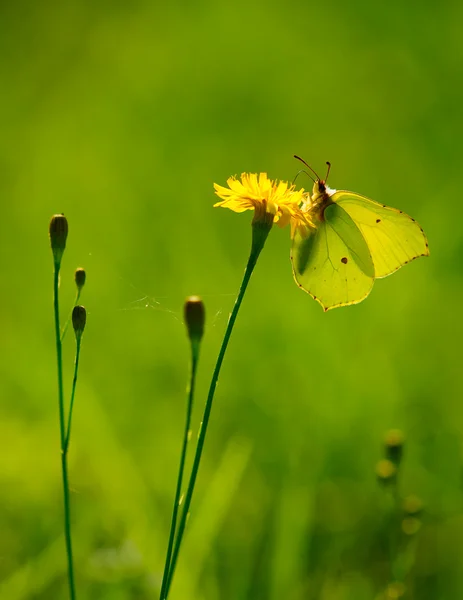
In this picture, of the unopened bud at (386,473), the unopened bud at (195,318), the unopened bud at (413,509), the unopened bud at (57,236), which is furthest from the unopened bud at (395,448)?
the unopened bud at (57,236)

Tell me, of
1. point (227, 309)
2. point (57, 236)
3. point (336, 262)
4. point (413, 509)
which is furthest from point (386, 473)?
point (227, 309)

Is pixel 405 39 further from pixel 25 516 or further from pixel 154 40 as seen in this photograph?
pixel 25 516

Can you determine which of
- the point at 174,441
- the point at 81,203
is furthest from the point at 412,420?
the point at 81,203

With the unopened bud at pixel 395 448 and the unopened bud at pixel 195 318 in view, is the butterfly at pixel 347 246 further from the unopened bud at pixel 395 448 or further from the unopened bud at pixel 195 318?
the unopened bud at pixel 195 318

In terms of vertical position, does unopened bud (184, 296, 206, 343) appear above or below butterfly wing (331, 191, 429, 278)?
below

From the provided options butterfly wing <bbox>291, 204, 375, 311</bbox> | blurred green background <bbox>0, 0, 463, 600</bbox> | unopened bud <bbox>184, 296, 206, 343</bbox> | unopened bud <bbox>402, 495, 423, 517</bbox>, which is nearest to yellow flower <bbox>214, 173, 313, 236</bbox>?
blurred green background <bbox>0, 0, 463, 600</bbox>

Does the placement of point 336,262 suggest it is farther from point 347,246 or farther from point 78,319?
point 78,319

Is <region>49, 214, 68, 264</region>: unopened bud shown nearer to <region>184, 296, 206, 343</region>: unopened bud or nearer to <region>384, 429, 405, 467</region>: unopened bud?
<region>184, 296, 206, 343</region>: unopened bud
